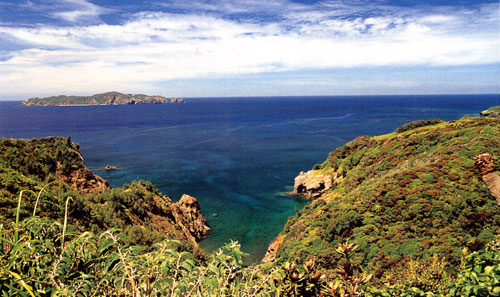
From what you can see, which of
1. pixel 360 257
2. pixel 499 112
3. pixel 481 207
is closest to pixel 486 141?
pixel 481 207

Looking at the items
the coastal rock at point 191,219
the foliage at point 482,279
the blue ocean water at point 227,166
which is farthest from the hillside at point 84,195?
the foliage at point 482,279

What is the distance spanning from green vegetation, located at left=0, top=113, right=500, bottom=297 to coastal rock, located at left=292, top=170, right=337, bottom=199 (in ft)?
16.0

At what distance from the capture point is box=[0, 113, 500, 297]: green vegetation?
237 centimetres

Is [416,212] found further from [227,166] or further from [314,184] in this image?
[227,166]

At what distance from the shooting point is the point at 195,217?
98.6 feet

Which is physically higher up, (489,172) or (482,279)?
(482,279)

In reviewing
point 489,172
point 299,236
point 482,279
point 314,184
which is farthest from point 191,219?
point 482,279

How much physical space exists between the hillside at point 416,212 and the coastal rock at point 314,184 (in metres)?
8.76

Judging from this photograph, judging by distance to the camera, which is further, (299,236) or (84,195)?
(299,236)

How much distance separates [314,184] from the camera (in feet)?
125

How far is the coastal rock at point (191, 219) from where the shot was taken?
27.2 metres

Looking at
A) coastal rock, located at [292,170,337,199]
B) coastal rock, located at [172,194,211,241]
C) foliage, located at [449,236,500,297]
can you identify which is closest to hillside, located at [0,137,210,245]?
coastal rock, located at [172,194,211,241]

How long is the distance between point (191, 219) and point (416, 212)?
2142 centimetres

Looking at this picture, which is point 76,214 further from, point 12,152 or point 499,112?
point 499,112
